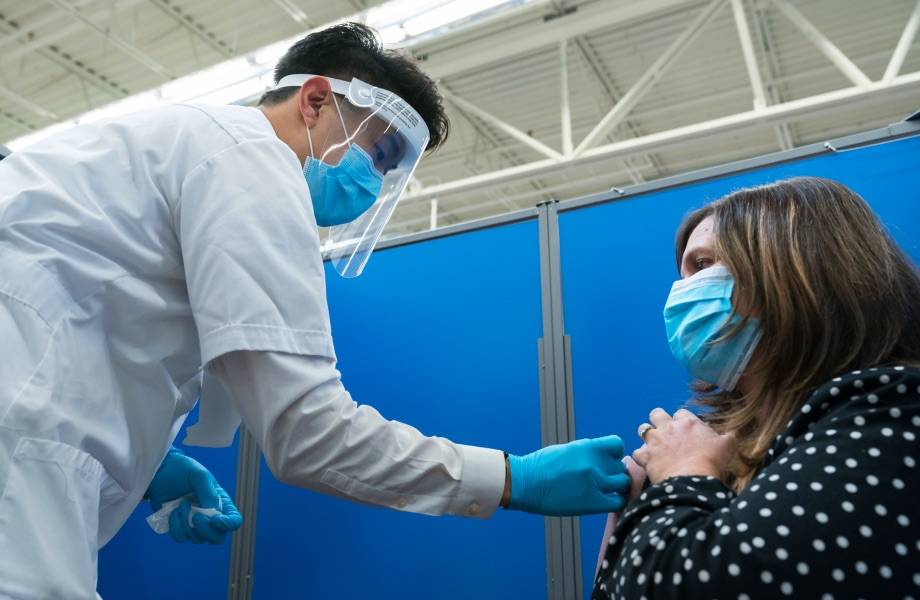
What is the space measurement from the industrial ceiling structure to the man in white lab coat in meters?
2.35

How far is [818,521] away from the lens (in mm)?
631

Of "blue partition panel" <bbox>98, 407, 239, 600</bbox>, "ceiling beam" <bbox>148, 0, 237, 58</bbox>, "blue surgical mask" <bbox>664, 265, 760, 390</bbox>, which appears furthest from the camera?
"ceiling beam" <bbox>148, 0, 237, 58</bbox>

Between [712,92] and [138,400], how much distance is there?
16.3 ft

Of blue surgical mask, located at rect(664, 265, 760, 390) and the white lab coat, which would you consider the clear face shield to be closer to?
the white lab coat

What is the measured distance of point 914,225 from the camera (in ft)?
4.40

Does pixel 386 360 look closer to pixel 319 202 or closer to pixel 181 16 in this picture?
pixel 319 202

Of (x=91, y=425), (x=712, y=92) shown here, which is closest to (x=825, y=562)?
(x=91, y=425)

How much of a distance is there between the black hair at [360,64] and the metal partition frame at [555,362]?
0.44 m

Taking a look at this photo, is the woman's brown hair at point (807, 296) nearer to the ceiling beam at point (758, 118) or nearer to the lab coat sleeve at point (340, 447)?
the lab coat sleeve at point (340, 447)

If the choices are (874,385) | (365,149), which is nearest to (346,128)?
(365,149)

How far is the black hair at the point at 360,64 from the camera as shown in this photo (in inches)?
53.2

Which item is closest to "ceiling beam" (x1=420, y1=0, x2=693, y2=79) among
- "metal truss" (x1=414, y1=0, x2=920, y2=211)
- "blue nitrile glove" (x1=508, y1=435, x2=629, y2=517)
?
"metal truss" (x1=414, y1=0, x2=920, y2=211)

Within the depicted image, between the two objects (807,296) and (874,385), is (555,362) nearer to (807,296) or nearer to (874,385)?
(807,296)

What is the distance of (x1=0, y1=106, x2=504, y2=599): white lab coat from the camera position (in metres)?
0.79
